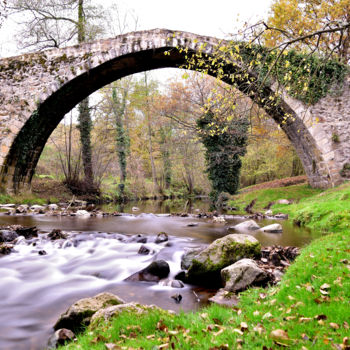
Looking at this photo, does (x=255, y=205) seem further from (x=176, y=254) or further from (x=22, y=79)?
(x=22, y=79)

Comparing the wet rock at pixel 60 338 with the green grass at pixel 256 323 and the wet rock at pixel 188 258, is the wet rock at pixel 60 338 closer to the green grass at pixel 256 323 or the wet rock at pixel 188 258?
the green grass at pixel 256 323

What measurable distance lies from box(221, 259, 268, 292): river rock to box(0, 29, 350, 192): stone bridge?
931 cm

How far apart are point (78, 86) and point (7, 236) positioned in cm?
864

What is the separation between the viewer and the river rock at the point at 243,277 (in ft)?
10.7

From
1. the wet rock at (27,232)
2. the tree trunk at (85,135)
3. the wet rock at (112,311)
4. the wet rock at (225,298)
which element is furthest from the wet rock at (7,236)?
the tree trunk at (85,135)

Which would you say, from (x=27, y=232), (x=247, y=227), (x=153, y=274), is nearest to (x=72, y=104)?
(x=27, y=232)

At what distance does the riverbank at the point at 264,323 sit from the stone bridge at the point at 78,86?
384 inches

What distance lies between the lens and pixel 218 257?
397cm

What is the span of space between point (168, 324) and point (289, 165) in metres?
24.0

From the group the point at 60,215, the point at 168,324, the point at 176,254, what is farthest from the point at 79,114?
the point at 168,324

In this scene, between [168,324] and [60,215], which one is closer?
[168,324]

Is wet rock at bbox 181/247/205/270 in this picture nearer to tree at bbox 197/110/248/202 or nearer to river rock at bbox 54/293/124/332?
river rock at bbox 54/293/124/332

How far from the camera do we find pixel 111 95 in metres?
21.6

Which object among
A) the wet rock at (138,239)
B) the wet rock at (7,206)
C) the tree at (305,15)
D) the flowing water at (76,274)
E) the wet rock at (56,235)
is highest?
the tree at (305,15)
